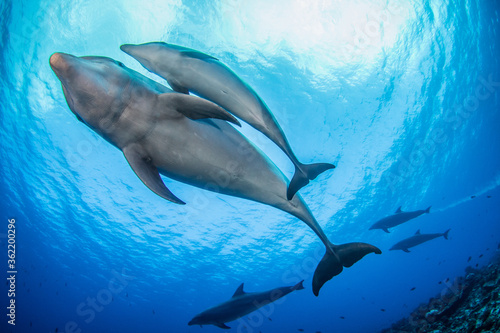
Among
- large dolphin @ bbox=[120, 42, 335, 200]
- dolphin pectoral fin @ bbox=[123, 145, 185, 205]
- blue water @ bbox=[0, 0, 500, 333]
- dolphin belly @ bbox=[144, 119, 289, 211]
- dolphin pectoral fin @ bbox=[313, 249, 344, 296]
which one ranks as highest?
blue water @ bbox=[0, 0, 500, 333]

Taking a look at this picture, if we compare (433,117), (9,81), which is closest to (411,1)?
(433,117)

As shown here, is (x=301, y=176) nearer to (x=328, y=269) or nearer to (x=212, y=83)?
(x=212, y=83)

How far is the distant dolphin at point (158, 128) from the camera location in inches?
83.7

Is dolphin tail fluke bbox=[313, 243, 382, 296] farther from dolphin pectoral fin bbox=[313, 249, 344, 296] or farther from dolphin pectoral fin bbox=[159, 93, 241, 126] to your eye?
dolphin pectoral fin bbox=[159, 93, 241, 126]

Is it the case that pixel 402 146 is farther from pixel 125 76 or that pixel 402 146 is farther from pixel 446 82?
pixel 125 76

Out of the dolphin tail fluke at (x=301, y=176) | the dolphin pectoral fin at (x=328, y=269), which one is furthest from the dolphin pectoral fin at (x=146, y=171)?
the dolphin pectoral fin at (x=328, y=269)

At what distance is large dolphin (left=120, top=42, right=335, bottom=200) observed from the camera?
314 centimetres

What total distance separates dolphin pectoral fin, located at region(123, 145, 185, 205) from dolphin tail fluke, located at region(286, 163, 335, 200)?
4.89 ft

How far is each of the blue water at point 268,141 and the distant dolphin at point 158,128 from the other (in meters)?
8.73

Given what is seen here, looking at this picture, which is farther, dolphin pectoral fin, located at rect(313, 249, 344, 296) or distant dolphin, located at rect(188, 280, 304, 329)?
distant dolphin, located at rect(188, 280, 304, 329)

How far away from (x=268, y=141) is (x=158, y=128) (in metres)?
10.3

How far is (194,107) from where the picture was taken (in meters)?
2.18

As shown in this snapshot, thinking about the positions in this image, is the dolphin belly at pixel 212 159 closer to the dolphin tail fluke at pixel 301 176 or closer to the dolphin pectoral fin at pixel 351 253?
the dolphin tail fluke at pixel 301 176

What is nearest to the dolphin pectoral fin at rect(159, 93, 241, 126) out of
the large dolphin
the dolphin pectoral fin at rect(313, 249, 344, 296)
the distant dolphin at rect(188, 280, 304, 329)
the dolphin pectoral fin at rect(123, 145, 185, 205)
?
the dolphin pectoral fin at rect(123, 145, 185, 205)
